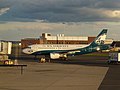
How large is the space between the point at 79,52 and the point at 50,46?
752 centimetres

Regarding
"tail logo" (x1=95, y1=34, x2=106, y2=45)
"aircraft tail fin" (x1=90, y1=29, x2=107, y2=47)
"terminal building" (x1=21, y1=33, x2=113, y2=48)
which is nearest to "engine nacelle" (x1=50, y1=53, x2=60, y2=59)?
"aircraft tail fin" (x1=90, y1=29, x2=107, y2=47)

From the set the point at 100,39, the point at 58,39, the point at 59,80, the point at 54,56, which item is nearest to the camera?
the point at 59,80

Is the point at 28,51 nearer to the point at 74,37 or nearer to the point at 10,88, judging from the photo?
the point at 10,88

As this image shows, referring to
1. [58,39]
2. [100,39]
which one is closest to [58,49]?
[100,39]

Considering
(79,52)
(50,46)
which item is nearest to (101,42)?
(79,52)

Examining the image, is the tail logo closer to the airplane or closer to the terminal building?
the airplane

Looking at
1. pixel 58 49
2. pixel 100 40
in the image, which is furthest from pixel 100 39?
pixel 58 49

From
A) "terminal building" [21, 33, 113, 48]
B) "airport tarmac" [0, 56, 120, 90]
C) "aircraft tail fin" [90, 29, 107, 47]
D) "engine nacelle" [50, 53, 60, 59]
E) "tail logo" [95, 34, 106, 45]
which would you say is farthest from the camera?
"terminal building" [21, 33, 113, 48]

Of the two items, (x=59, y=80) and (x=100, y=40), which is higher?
(x=100, y=40)

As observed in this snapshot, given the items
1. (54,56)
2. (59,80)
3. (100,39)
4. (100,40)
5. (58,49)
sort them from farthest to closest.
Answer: (100,39) → (100,40) → (58,49) → (54,56) → (59,80)

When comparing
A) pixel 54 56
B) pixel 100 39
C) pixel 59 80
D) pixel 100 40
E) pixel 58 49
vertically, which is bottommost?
pixel 59 80

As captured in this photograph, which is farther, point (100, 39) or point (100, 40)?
point (100, 39)

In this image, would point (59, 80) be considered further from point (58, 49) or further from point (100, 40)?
point (100, 40)

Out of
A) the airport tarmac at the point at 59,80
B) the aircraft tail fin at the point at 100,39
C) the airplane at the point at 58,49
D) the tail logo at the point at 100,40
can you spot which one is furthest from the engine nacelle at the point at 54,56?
the airport tarmac at the point at 59,80
